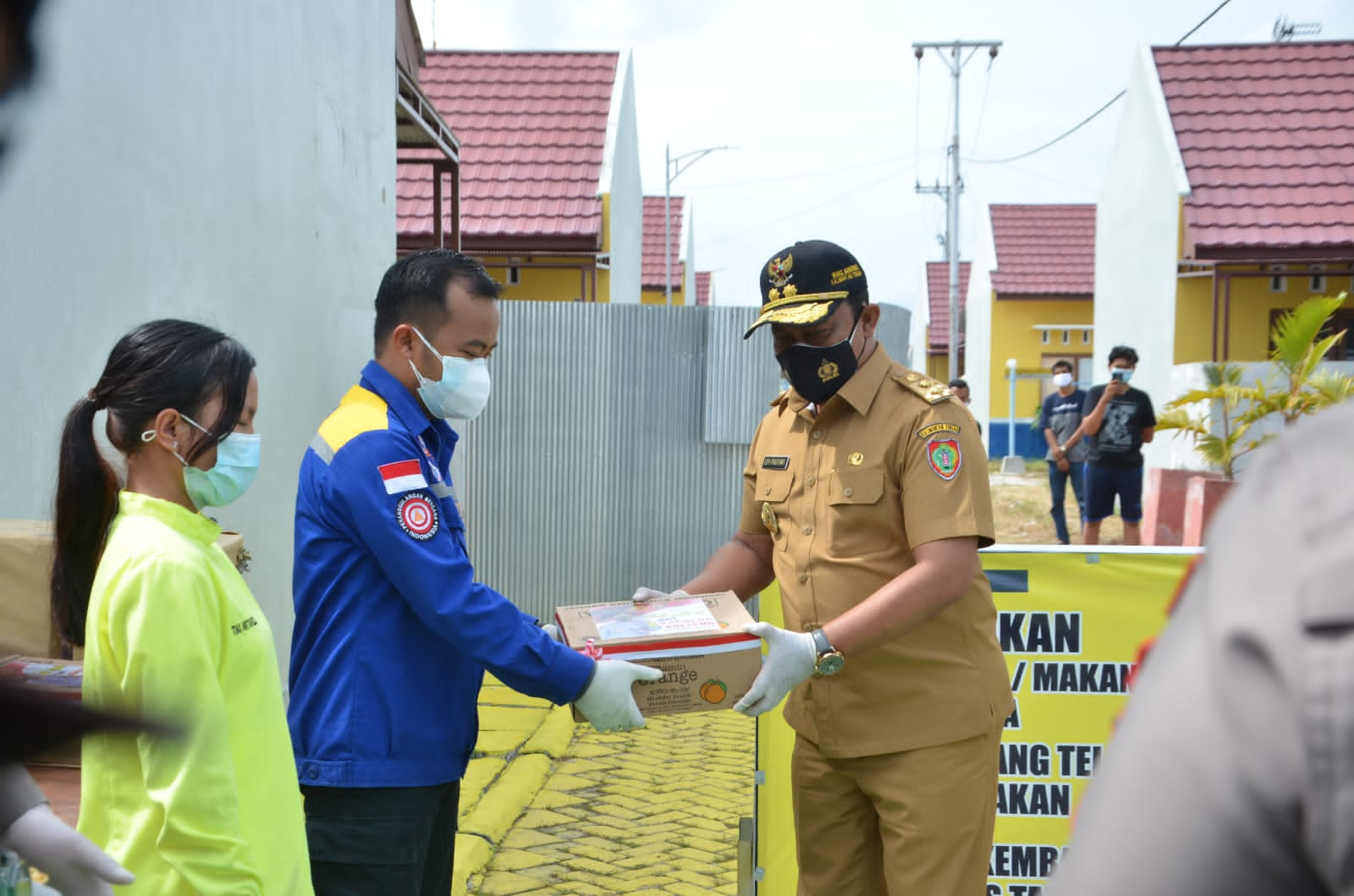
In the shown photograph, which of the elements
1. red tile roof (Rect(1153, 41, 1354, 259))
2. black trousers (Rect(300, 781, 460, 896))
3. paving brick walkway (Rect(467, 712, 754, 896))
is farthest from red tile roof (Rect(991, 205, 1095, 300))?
black trousers (Rect(300, 781, 460, 896))

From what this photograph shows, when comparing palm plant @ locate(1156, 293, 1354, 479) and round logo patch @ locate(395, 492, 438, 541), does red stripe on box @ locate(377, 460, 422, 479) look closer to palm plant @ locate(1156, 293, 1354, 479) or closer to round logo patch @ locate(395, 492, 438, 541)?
round logo patch @ locate(395, 492, 438, 541)

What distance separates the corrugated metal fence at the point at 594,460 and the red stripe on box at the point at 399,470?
21.2ft

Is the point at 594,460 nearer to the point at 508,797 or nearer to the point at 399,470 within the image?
the point at 508,797

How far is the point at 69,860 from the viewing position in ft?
5.45

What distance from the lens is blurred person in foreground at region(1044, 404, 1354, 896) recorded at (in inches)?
21.6

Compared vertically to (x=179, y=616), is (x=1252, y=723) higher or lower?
higher

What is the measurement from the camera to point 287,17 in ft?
17.3

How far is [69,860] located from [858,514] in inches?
74.5

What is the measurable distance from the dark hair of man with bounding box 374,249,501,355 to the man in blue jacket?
288mm

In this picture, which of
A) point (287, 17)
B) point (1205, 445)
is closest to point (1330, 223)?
point (1205, 445)

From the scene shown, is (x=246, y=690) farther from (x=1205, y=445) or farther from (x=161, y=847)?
(x=1205, y=445)

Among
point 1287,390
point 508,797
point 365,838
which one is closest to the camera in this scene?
point 365,838

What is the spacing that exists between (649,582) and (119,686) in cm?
732

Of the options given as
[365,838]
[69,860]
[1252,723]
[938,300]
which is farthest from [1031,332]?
[1252,723]
